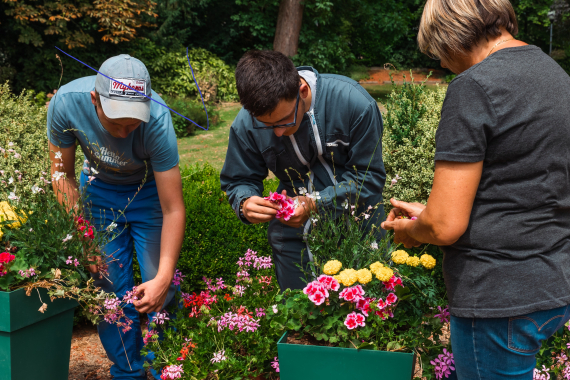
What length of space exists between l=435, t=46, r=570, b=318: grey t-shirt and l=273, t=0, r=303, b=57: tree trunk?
1224 cm

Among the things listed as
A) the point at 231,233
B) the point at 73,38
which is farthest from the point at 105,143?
the point at 73,38

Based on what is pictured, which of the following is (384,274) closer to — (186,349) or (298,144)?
(298,144)

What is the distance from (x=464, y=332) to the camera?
1.47 meters

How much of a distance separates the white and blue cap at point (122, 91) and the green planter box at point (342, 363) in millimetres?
1268

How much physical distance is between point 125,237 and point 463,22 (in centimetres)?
215

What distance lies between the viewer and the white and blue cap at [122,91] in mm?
2172

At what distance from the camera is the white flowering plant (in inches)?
87.8

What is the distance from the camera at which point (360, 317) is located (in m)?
1.69

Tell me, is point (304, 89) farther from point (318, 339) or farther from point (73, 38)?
point (73, 38)

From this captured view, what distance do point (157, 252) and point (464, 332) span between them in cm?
181

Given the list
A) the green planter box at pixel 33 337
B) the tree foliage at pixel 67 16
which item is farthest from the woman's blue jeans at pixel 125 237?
the tree foliage at pixel 67 16

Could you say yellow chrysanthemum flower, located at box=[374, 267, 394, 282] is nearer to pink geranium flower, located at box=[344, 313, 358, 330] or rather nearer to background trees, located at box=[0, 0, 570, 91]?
pink geranium flower, located at box=[344, 313, 358, 330]

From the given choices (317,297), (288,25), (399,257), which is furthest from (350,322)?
(288,25)

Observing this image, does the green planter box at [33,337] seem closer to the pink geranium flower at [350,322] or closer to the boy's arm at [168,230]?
the boy's arm at [168,230]
